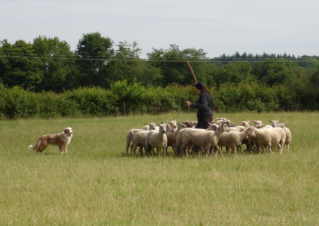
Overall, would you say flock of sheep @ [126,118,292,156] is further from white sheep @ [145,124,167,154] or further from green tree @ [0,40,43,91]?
green tree @ [0,40,43,91]

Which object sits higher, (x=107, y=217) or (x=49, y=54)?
(x=49, y=54)

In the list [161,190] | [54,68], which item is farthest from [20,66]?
[161,190]

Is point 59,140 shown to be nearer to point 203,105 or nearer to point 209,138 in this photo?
point 203,105

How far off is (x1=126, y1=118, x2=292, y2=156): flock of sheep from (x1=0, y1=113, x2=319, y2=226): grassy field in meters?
1.19

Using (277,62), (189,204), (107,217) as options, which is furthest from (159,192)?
(277,62)

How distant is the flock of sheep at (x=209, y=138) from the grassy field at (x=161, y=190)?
1.19 metres

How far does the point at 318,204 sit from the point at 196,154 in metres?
10.1

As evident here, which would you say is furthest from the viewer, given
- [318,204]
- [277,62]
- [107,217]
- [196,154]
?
[277,62]

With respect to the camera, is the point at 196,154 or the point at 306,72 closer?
the point at 196,154

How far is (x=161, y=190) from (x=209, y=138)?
303 inches

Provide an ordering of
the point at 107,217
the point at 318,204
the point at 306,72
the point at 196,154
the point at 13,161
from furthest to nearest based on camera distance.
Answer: the point at 306,72 < the point at 196,154 < the point at 13,161 < the point at 318,204 < the point at 107,217

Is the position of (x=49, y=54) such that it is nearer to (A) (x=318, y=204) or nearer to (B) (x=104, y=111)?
(B) (x=104, y=111)

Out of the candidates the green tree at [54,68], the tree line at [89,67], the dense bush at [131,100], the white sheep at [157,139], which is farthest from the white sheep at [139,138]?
the green tree at [54,68]

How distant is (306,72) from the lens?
6412 centimetres
